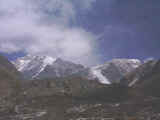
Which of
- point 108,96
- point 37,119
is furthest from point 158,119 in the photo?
point 108,96

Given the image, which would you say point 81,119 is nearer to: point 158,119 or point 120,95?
point 158,119

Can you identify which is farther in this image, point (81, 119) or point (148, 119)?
point (81, 119)

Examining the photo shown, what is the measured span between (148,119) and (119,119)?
858 centimetres

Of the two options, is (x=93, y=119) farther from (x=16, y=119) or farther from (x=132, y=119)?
(x=16, y=119)

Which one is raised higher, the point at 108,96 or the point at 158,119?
the point at 108,96

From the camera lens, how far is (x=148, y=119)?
7494 centimetres

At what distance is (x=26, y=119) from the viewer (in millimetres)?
89938

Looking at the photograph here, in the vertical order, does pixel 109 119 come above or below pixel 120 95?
below

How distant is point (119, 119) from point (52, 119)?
78.6 ft

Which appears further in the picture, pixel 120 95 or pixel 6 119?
pixel 120 95

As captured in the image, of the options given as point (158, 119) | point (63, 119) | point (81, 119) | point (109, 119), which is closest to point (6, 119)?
point (63, 119)

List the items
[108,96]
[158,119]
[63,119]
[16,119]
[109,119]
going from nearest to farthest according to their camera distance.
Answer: [158,119]
[109,119]
[63,119]
[16,119]
[108,96]

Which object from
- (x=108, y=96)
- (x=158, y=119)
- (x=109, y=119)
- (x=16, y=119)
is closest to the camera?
(x=158, y=119)

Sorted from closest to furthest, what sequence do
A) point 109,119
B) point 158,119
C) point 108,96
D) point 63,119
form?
point 158,119 < point 109,119 < point 63,119 < point 108,96
